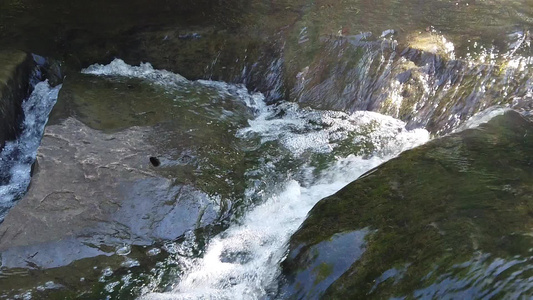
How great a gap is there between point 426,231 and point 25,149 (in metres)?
4.83

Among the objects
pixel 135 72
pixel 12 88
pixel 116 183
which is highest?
pixel 116 183

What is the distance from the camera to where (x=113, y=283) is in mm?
3984

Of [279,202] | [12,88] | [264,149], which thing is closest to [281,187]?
[279,202]

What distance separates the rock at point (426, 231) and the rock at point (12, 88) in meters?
4.12

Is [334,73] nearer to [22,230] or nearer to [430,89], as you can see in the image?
[430,89]

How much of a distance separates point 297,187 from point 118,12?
4540 mm

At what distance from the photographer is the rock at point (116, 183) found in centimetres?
416

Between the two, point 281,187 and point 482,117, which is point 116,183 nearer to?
point 281,187

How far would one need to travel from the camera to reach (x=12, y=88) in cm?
627

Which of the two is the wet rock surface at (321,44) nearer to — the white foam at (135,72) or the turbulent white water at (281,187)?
the white foam at (135,72)

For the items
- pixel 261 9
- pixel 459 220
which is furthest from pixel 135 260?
pixel 261 9

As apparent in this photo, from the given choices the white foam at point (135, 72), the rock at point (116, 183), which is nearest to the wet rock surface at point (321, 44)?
the white foam at point (135, 72)

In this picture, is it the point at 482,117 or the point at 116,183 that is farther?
the point at 482,117

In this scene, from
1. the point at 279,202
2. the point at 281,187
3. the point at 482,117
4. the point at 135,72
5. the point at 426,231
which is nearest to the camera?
the point at 426,231
